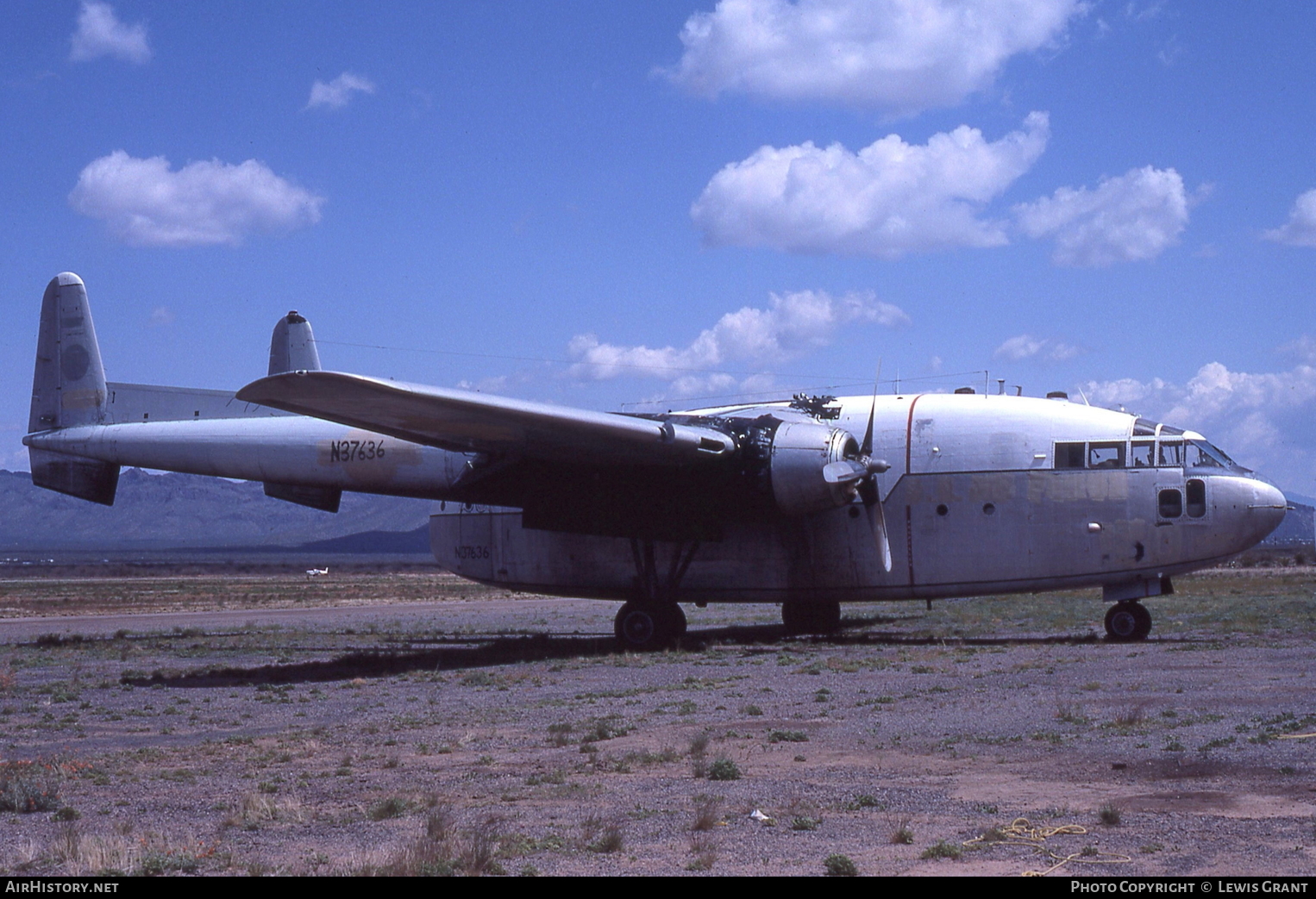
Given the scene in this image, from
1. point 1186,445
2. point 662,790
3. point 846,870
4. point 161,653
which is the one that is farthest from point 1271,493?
point 161,653

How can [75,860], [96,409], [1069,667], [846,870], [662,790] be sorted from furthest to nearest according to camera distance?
1. [96,409]
2. [1069,667]
3. [662,790]
4. [75,860]
5. [846,870]

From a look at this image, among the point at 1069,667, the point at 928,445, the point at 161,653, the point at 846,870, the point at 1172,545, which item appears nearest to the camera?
the point at 846,870

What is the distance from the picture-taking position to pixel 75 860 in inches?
275

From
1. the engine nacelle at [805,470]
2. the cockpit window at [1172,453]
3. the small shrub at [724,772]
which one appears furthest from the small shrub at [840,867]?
the cockpit window at [1172,453]

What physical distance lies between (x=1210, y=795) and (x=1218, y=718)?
3.55 m

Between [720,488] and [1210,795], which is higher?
[720,488]

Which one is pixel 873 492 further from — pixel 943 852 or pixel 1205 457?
pixel 943 852

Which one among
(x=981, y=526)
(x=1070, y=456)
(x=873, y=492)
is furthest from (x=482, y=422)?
(x=1070, y=456)

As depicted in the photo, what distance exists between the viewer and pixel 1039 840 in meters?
7.11

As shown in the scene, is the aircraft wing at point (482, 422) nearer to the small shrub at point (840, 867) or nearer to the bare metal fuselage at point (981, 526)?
the bare metal fuselage at point (981, 526)

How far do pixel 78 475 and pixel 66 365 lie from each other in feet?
8.43

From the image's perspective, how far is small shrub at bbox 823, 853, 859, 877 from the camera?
254 inches

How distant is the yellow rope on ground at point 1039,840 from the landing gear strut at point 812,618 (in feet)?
53.9

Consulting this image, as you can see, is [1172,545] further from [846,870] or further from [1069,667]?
[846,870]
